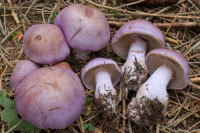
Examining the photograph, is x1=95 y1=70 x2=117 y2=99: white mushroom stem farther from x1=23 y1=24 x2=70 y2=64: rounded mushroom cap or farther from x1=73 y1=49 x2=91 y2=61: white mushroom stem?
x1=23 y1=24 x2=70 y2=64: rounded mushroom cap

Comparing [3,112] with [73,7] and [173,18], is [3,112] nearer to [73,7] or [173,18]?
[73,7]

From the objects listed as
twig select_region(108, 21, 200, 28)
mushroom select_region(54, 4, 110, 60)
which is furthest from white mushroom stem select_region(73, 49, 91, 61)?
twig select_region(108, 21, 200, 28)

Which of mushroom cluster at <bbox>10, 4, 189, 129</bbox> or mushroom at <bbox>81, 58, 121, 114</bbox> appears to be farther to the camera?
mushroom at <bbox>81, 58, 121, 114</bbox>

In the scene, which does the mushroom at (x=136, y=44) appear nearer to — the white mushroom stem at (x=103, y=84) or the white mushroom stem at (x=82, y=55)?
the white mushroom stem at (x=103, y=84)

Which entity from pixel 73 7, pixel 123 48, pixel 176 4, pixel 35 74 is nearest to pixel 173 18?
pixel 176 4

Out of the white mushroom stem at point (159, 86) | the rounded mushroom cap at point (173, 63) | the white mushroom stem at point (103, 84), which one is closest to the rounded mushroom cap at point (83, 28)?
the white mushroom stem at point (103, 84)

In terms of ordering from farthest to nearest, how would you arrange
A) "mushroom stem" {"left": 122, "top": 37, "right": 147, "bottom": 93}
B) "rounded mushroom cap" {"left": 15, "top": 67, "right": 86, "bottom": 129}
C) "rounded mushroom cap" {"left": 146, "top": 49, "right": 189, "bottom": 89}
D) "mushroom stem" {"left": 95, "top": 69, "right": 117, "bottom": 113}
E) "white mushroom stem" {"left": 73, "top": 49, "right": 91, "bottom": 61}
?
"white mushroom stem" {"left": 73, "top": 49, "right": 91, "bottom": 61} < "mushroom stem" {"left": 122, "top": 37, "right": 147, "bottom": 93} < "mushroom stem" {"left": 95, "top": 69, "right": 117, "bottom": 113} < "rounded mushroom cap" {"left": 146, "top": 49, "right": 189, "bottom": 89} < "rounded mushroom cap" {"left": 15, "top": 67, "right": 86, "bottom": 129}

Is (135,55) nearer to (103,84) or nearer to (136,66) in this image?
(136,66)
